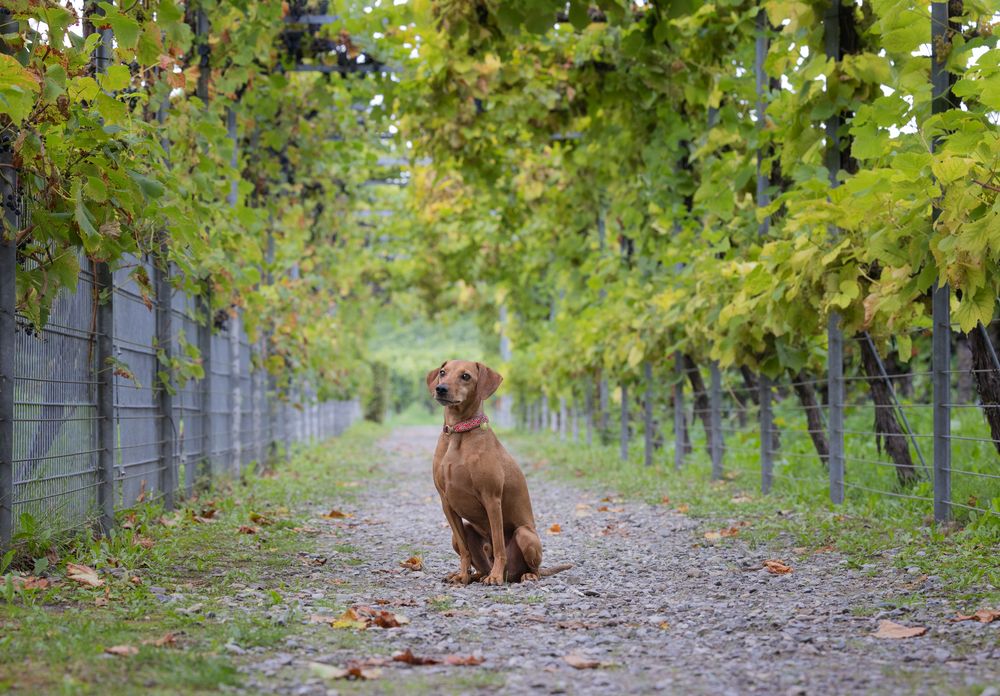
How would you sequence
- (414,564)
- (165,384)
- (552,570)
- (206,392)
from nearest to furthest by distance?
1. (552,570)
2. (414,564)
3. (165,384)
4. (206,392)

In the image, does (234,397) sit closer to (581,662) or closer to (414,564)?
(414,564)

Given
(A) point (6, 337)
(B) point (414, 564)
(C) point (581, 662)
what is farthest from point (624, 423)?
(C) point (581, 662)

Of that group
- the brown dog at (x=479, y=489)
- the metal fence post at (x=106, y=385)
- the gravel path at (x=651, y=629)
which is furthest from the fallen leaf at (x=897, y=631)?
the metal fence post at (x=106, y=385)

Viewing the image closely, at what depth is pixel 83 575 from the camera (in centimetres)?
517

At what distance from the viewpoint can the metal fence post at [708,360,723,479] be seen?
1212 cm

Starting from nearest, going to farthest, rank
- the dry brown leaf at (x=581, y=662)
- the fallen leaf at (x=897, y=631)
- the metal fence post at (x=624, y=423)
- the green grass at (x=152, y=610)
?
the green grass at (x=152, y=610)
the dry brown leaf at (x=581, y=662)
the fallen leaf at (x=897, y=631)
the metal fence post at (x=624, y=423)

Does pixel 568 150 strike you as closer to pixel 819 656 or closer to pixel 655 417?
pixel 655 417

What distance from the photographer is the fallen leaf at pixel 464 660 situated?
13.1 ft

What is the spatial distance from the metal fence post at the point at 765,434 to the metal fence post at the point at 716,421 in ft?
4.98

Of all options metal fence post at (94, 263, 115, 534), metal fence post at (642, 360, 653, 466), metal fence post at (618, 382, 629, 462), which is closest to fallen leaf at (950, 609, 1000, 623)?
metal fence post at (94, 263, 115, 534)

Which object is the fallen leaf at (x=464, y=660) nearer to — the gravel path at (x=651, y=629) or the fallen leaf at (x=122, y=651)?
the gravel path at (x=651, y=629)

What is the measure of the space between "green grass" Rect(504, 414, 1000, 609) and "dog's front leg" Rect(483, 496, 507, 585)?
2.07 metres

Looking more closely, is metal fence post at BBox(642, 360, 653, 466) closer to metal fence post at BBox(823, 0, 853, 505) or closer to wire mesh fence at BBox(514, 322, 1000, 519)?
wire mesh fence at BBox(514, 322, 1000, 519)

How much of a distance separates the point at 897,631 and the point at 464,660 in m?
1.86
